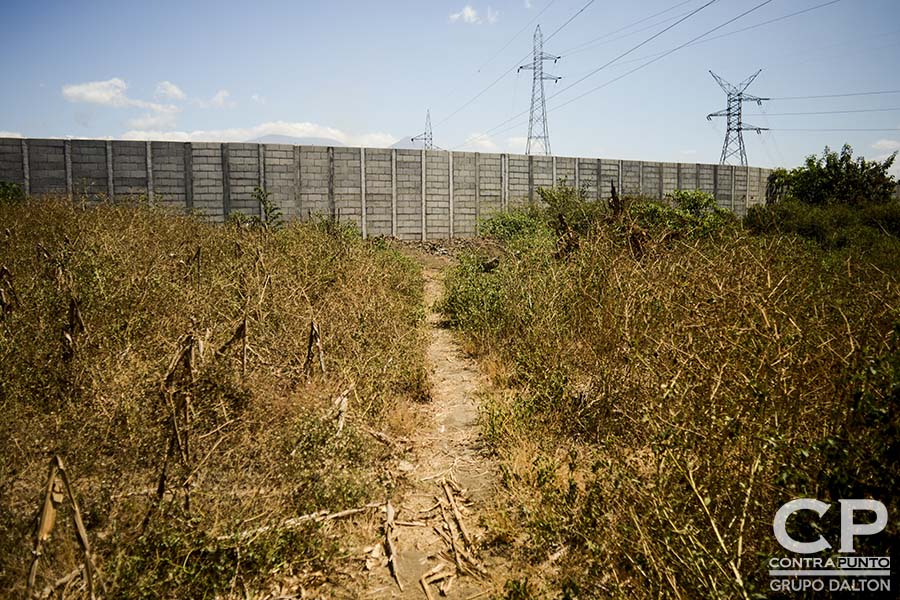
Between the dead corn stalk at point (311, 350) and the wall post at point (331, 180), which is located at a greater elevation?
the wall post at point (331, 180)

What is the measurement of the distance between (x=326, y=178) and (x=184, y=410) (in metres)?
13.0

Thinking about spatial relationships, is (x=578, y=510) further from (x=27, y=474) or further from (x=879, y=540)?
(x=27, y=474)

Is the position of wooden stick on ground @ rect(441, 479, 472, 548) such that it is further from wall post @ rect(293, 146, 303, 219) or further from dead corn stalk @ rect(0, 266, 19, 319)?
wall post @ rect(293, 146, 303, 219)

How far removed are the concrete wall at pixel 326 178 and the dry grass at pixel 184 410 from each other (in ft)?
23.0

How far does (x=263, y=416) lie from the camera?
342cm

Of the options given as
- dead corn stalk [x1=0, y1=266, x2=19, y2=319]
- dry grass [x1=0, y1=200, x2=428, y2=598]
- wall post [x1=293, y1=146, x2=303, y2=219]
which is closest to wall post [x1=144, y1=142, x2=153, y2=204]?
wall post [x1=293, y1=146, x2=303, y2=219]

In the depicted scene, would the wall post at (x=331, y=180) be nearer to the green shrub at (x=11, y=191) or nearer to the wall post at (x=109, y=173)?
the wall post at (x=109, y=173)

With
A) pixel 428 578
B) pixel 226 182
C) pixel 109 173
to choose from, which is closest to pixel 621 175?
pixel 226 182

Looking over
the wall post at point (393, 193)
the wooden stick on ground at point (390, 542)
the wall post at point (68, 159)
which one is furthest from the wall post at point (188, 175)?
the wooden stick on ground at point (390, 542)

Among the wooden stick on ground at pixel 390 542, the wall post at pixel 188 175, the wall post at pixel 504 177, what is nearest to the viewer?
the wooden stick on ground at pixel 390 542

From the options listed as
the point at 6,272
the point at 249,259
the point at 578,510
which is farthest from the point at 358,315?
the point at 578,510

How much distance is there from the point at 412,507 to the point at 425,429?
114 cm

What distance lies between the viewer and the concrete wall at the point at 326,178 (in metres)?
12.7

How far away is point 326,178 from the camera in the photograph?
1483cm
